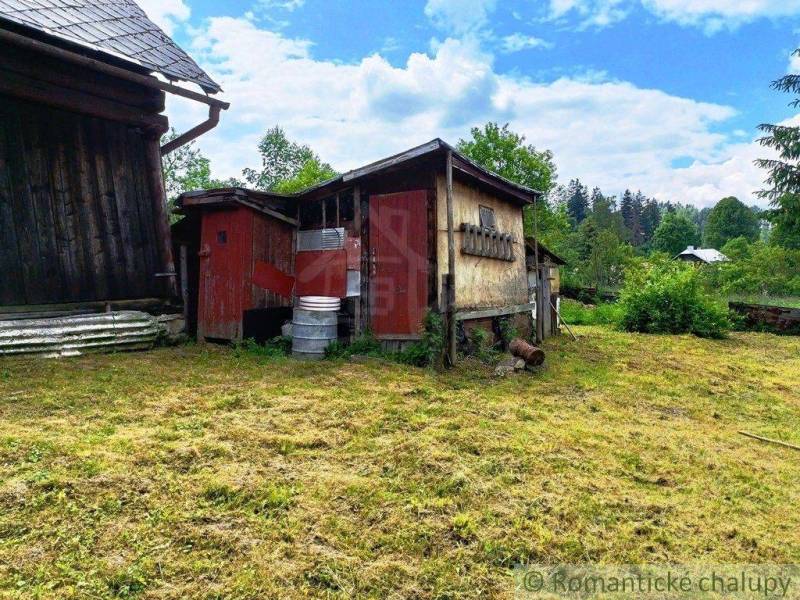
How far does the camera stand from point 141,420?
3.41 meters

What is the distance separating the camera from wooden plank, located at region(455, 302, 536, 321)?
667 centimetres

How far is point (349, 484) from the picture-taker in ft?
8.75

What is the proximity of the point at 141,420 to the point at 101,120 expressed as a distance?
4.39m

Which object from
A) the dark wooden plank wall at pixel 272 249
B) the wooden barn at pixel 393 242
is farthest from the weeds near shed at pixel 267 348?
the dark wooden plank wall at pixel 272 249

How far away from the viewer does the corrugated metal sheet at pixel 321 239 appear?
6863 millimetres

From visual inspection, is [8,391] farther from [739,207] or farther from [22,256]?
[739,207]

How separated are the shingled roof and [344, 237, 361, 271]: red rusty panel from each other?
8.98 ft

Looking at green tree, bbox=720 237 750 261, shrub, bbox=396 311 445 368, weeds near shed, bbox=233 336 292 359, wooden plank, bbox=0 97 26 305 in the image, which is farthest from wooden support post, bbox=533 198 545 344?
green tree, bbox=720 237 750 261

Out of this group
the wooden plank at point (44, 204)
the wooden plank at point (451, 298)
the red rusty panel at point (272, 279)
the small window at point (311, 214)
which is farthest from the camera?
the small window at point (311, 214)

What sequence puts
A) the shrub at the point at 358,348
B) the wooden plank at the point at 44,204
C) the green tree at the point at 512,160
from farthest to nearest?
1. the green tree at the point at 512,160
2. the shrub at the point at 358,348
3. the wooden plank at the point at 44,204

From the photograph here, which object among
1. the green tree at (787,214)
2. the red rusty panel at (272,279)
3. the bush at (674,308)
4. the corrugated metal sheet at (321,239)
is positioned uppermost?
the green tree at (787,214)

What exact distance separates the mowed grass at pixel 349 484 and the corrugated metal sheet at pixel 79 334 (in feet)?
1.14

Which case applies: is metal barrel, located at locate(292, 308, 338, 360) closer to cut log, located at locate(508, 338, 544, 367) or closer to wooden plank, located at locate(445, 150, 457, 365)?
wooden plank, located at locate(445, 150, 457, 365)

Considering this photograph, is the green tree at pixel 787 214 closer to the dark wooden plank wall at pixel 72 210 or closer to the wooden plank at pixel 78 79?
the wooden plank at pixel 78 79
